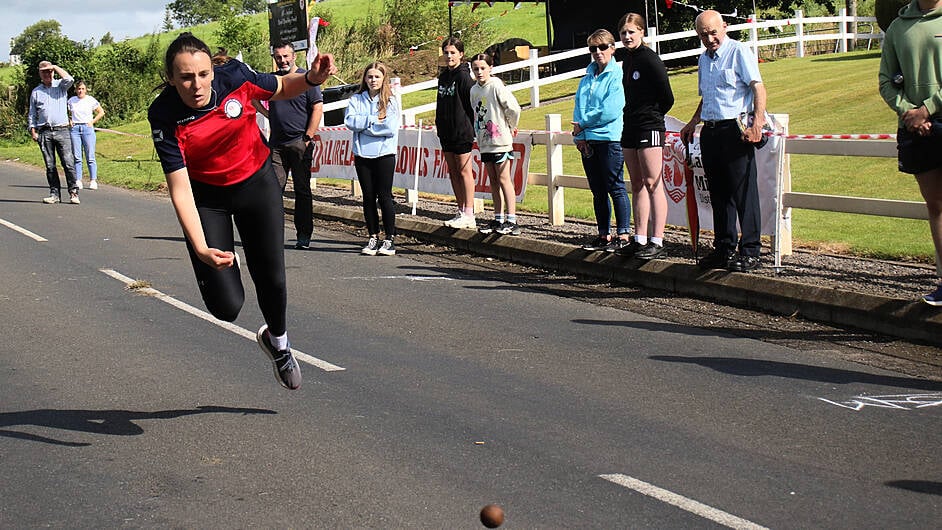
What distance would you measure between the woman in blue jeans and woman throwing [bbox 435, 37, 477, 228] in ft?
6.86

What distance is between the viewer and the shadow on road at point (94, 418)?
250 inches

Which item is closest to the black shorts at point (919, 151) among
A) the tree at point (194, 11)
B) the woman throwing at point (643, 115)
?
the woman throwing at point (643, 115)

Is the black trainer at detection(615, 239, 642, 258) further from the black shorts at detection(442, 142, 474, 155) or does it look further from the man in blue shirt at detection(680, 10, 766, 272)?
the black shorts at detection(442, 142, 474, 155)

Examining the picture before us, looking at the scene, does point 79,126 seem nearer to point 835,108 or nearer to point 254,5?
point 835,108

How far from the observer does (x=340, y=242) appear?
14727 mm

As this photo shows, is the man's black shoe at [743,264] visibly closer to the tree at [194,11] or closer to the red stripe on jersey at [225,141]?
the red stripe on jersey at [225,141]

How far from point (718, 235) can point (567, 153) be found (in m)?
11.4

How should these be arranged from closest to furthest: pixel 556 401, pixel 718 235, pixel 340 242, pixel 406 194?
pixel 556 401
pixel 718 235
pixel 340 242
pixel 406 194

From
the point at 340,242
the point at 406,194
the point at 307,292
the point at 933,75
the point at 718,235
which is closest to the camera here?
the point at 933,75

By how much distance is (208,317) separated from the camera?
959 centimetres

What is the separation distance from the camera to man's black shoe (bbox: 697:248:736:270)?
10094 millimetres

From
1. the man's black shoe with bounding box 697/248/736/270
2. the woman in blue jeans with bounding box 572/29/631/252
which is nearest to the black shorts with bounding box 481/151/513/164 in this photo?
the woman in blue jeans with bounding box 572/29/631/252

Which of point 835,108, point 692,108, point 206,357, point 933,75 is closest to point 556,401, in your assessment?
point 206,357

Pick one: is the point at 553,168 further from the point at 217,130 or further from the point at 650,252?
the point at 217,130
